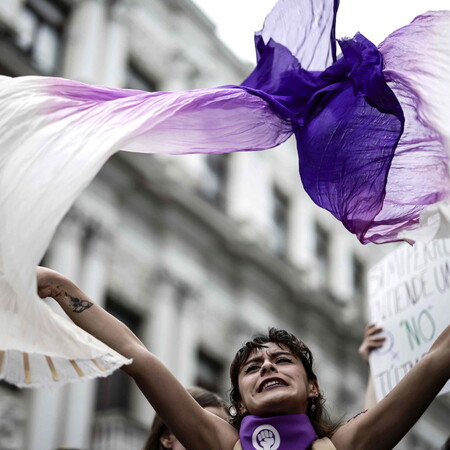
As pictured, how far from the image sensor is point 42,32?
14.0m

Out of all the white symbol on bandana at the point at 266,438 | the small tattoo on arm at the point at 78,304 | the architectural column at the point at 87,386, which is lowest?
the architectural column at the point at 87,386

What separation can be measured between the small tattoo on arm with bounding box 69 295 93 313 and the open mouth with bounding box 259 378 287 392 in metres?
0.57

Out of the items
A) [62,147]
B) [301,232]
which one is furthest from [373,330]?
[301,232]

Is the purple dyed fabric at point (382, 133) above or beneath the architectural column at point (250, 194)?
above

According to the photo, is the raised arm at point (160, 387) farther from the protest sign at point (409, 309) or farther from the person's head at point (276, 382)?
the protest sign at point (409, 309)

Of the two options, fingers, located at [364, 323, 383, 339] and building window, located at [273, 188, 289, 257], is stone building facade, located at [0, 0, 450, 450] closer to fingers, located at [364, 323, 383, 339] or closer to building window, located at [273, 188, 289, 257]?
building window, located at [273, 188, 289, 257]

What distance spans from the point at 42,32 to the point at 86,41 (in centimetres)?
80

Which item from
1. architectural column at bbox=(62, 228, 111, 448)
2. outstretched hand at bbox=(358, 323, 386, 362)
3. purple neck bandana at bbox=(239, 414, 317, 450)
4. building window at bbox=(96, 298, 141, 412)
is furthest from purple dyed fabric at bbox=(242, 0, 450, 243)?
building window at bbox=(96, 298, 141, 412)

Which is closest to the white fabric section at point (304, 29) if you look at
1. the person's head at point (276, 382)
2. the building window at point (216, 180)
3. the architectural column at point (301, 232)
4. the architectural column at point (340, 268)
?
the person's head at point (276, 382)

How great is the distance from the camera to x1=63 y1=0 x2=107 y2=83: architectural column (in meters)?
14.2

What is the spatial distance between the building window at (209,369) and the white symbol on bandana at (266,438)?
12.4 metres

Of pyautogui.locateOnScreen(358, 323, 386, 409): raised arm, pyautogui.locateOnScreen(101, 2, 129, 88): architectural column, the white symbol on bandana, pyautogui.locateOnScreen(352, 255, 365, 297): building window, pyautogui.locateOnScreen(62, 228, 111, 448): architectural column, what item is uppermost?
the white symbol on bandana

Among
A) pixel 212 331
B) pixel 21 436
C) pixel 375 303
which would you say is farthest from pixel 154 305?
pixel 375 303

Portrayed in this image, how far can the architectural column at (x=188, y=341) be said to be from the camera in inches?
564
